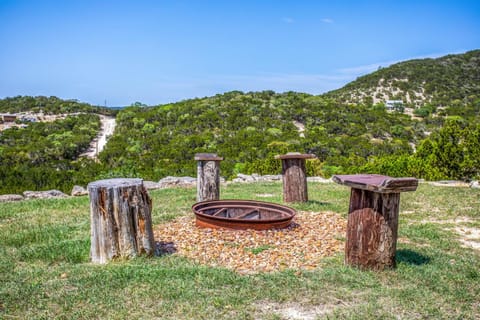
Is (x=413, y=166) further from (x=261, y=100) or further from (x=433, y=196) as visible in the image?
(x=261, y=100)

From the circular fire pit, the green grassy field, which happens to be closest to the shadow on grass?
the green grassy field

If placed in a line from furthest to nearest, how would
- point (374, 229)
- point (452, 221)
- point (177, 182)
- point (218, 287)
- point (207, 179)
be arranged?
point (177, 182)
point (207, 179)
point (452, 221)
point (374, 229)
point (218, 287)

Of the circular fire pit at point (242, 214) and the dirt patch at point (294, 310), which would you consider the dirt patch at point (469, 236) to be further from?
the dirt patch at point (294, 310)

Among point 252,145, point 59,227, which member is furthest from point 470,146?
point 252,145

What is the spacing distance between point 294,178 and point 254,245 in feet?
9.56

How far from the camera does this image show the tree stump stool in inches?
142

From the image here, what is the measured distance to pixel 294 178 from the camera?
7180 mm

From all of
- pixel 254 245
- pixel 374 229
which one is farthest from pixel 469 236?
pixel 254 245

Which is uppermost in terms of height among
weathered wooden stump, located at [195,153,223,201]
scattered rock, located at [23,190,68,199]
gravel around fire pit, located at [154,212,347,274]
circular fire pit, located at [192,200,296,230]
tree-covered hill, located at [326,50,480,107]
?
tree-covered hill, located at [326,50,480,107]

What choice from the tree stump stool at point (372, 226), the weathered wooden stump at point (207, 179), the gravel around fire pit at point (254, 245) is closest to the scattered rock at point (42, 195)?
the weathered wooden stump at point (207, 179)

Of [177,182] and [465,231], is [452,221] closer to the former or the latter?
[465,231]

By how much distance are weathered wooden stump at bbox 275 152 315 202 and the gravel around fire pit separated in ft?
5.40

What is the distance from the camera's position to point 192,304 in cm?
290

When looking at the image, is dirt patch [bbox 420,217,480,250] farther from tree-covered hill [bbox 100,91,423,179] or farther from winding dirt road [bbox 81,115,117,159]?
winding dirt road [bbox 81,115,117,159]
